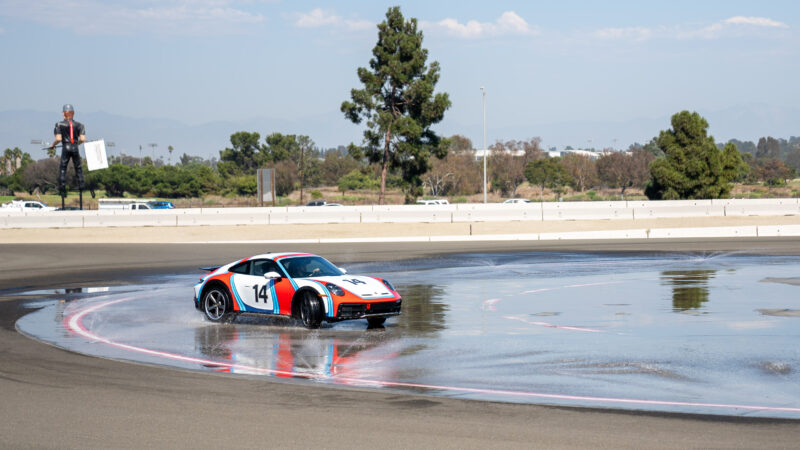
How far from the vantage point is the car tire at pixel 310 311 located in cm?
1563

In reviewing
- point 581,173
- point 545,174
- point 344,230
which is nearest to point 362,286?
point 344,230

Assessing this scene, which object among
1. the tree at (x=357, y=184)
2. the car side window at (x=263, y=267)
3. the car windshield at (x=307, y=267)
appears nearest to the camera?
the car windshield at (x=307, y=267)

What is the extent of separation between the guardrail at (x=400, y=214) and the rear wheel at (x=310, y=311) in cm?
3279

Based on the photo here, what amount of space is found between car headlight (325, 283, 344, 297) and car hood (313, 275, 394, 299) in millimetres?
73

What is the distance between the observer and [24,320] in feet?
58.1

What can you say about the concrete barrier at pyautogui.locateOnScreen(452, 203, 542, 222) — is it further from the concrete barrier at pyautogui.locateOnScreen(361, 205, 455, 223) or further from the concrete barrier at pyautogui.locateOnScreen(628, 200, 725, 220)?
the concrete barrier at pyautogui.locateOnScreen(628, 200, 725, 220)

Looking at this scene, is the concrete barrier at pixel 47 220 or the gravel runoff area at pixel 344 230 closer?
the gravel runoff area at pixel 344 230

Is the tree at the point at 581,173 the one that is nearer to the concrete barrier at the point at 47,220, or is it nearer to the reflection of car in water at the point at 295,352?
the concrete barrier at the point at 47,220

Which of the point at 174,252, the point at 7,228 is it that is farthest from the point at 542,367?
the point at 7,228

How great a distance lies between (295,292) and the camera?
16.0 metres

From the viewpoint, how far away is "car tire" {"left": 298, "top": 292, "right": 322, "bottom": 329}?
51.3 feet

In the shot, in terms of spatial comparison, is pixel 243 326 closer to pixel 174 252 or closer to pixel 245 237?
pixel 174 252

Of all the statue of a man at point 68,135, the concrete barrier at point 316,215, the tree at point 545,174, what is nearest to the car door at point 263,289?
the concrete barrier at point 316,215

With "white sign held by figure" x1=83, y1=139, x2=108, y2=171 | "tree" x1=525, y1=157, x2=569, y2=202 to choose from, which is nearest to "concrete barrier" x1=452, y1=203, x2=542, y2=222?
"white sign held by figure" x1=83, y1=139, x2=108, y2=171
